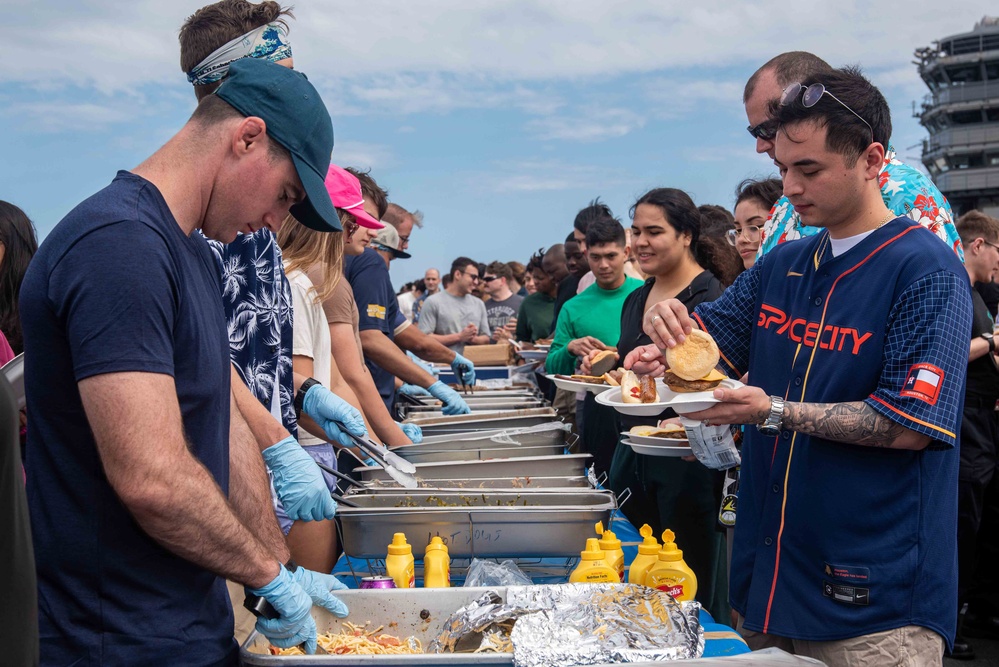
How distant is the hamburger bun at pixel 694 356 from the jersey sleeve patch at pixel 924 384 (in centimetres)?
44

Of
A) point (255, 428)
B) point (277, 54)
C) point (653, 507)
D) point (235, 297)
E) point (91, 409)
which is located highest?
point (277, 54)

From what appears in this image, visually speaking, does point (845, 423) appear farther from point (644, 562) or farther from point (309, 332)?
point (309, 332)

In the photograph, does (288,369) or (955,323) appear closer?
(955,323)

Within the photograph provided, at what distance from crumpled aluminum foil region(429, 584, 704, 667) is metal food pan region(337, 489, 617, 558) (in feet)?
1.29

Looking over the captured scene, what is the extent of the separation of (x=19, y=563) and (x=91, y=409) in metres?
0.37

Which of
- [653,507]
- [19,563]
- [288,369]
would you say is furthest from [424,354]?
[19,563]

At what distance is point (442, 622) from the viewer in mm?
1756

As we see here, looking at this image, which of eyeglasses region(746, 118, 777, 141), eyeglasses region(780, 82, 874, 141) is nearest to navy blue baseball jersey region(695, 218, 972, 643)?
eyeglasses region(780, 82, 874, 141)

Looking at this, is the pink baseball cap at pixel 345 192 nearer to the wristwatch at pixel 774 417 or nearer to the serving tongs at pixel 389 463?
the serving tongs at pixel 389 463

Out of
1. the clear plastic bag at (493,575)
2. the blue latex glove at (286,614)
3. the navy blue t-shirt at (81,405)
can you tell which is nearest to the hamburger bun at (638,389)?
the clear plastic bag at (493,575)

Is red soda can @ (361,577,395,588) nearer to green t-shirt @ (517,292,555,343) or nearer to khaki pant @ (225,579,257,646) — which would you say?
khaki pant @ (225,579,257,646)

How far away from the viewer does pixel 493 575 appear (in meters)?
1.99

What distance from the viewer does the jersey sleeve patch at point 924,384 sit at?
156 cm

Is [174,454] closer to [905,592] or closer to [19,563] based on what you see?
[19,563]
